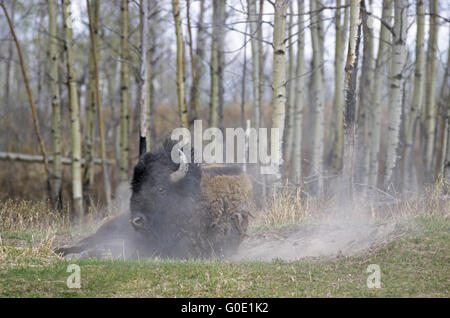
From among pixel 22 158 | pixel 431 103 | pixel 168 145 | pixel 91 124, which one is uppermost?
pixel 431 103

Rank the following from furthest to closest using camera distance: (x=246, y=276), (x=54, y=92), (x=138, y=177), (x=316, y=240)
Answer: (x=54, y=92)
(x=316, y=240)
(x=138, y=177)
(x=246, y=276)

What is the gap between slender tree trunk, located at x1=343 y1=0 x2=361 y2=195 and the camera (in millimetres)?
8938

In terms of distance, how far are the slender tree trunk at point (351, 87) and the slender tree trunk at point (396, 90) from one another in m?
2.05

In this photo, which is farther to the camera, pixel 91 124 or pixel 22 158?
pixel 22 158

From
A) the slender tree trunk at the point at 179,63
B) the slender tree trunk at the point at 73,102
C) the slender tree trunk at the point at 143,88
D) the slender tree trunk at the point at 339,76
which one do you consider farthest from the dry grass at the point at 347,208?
the slender tree trunk at the point at 339,76

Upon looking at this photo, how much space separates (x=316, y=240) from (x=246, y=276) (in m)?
2.88

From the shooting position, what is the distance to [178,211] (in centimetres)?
736

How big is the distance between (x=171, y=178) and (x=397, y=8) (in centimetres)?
821

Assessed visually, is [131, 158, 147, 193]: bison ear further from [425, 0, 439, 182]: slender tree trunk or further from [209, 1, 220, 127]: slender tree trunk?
[425, 0, 439, 182]: slender tree trunk

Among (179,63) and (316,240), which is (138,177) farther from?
(179,63)

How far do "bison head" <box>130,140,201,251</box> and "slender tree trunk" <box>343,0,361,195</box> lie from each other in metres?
3.54

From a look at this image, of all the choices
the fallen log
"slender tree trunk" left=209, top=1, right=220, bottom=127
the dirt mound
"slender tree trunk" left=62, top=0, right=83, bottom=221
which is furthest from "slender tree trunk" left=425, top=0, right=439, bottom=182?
the fallen log

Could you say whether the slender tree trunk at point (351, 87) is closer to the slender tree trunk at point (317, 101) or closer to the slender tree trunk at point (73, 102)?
the slender tree trunk at point (317, 101)

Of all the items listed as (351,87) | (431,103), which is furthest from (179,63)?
(431,103)
